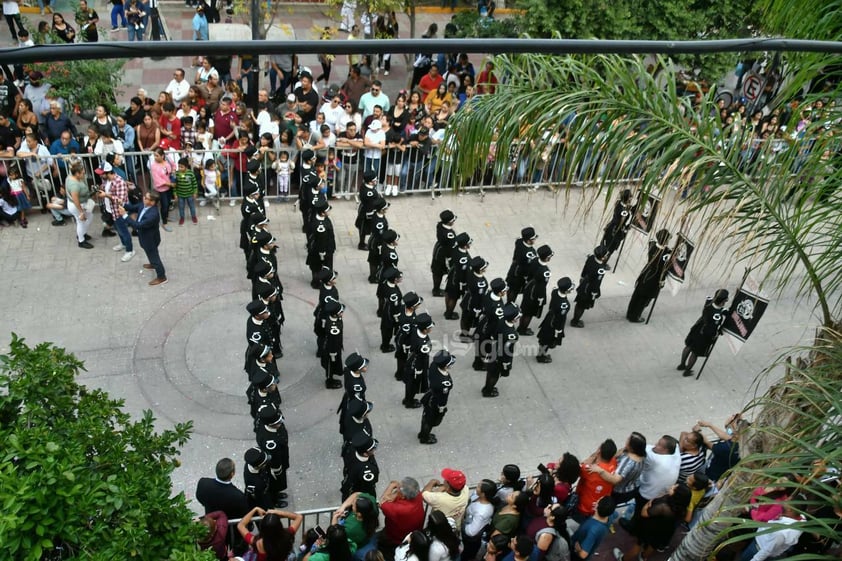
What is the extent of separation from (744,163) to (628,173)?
76cm

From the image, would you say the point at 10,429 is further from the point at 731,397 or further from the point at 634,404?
the point at 731,397

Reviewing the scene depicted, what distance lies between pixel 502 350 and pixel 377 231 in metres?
2.53

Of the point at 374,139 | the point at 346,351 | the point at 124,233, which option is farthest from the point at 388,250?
the point at 124,233

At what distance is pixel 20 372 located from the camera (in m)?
4.62

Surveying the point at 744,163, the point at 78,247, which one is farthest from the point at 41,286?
the point at 744,163

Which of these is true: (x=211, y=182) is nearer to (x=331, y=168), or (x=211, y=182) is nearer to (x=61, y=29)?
(x=331, y=168)

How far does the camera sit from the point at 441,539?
6.01 metres

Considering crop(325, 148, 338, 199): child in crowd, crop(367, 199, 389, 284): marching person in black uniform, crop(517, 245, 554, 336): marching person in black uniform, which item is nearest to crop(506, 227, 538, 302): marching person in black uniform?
crop(517, 245, 554, 336): marching person in black uniform

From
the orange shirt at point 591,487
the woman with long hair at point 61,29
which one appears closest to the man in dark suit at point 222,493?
the orange shirt at point 591,487

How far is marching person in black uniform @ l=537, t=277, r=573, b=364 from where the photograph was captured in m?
9.08

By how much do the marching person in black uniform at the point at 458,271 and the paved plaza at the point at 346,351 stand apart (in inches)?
16.4

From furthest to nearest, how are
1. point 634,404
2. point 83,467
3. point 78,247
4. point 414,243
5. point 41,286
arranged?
point 414,243
point 78,247
point 41,286
point 634,404
point 83,467

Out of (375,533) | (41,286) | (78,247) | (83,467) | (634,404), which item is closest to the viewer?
(83,467)

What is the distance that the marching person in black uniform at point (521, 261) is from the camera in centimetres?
969
